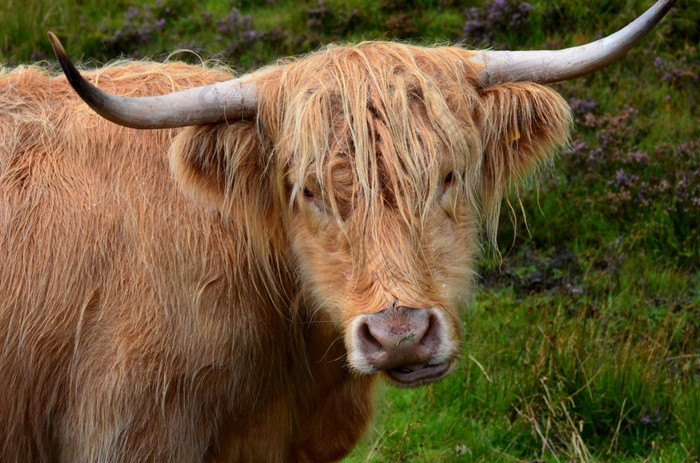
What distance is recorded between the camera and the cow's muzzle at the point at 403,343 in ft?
9.19

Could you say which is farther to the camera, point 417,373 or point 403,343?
point 417,373

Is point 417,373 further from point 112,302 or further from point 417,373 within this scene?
point 112,302

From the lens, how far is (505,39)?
7.41 m

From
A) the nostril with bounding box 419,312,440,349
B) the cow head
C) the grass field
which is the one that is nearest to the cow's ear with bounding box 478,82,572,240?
the cow head

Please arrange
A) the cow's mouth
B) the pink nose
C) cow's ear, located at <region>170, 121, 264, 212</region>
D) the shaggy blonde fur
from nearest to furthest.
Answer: the pink nose < the cow's mouth < the shaggy blonde fur < cow's ear, located at <region>170, 121, 264, 212</region>

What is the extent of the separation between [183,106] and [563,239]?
363 cm

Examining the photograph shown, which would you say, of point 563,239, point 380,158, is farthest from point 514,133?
point 563,239

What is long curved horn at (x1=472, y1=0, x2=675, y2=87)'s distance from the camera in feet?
10.5

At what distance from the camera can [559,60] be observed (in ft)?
11.0

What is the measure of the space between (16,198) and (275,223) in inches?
37.8

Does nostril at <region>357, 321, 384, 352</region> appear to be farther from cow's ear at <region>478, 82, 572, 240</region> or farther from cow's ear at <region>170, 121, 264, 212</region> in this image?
cow's ear at <region>478, 82, 572, 240</region>

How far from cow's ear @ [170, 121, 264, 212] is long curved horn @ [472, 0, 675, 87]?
868 millimetres

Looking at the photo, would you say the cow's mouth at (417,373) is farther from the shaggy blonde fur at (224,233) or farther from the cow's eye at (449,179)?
the cow's eye at (449,179)

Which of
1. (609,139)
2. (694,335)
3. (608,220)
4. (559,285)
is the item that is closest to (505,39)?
(609,139)
